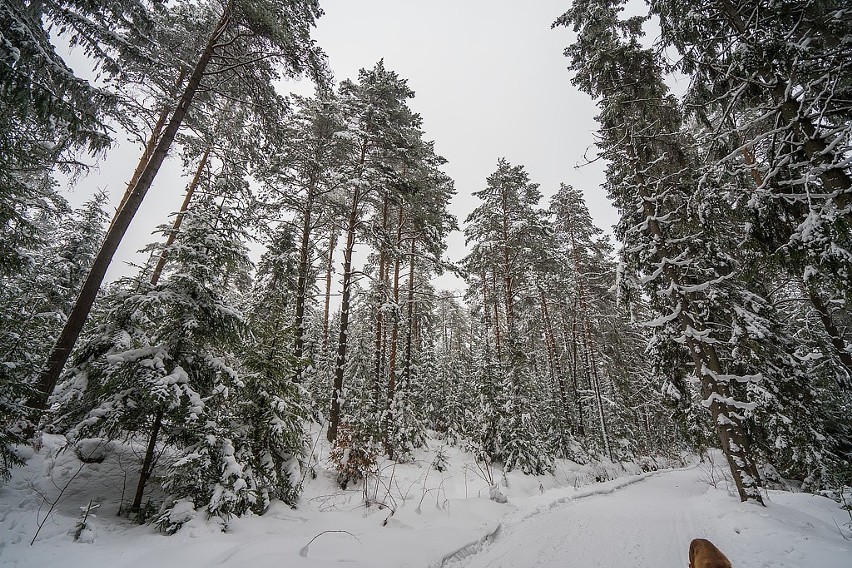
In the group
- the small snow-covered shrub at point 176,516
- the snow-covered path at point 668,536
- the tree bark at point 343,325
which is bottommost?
the snow-covered path at point 668,536

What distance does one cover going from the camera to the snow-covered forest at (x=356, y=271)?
5547 mm

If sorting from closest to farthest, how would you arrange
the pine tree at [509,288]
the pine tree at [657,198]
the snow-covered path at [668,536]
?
the snow-covered path at [668,536] → the pine tree at [657,198] → the pine tree at [509,288]

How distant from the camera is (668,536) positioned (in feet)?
21.0

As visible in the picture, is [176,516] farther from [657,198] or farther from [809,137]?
[657,198]

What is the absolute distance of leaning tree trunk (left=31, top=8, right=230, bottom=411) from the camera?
277 inches

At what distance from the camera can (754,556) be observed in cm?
523

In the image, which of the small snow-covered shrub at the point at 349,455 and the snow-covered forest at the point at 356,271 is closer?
the snow-covered forest at the point at 356,271

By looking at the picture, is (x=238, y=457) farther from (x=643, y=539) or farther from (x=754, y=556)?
(x=754, y=556)

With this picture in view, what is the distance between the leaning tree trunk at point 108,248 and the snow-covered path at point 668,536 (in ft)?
27.7

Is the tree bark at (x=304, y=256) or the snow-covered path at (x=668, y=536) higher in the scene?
the tree bark at (x=304, y=256)

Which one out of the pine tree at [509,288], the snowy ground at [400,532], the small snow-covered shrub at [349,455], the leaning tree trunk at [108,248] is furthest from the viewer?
the pine tree at [509,288]

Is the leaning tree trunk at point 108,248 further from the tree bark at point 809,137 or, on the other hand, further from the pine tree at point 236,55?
the tree bark at point 809,137

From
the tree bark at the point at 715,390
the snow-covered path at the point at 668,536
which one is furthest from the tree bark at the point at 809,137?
the snow-covered path at the point at 668,536

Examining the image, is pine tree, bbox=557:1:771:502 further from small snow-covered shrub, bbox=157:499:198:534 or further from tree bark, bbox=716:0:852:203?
small snow-covered shrub, bbox=157:499:198:534
